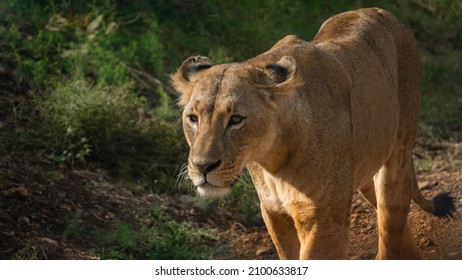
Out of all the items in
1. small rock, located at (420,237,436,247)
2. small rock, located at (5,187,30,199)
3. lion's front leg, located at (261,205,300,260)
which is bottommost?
small rock, located at (420,237,436,247)

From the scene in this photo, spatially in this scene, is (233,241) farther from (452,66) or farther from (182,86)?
(452,66)

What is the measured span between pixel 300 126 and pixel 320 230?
598mm

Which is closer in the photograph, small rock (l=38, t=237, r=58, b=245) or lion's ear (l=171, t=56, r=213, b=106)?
lion's ear (l=171, t=56, r=213, b=106)

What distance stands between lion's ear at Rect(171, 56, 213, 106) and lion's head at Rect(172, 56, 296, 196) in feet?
0.05

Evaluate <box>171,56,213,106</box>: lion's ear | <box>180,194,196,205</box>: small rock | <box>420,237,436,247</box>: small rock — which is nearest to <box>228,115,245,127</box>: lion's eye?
<box>171,56,213,106</box>: lion's ear

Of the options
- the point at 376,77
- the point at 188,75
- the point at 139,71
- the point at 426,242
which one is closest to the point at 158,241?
the point at 426,242

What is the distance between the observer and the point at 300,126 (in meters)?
6.69

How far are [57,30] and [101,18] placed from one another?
16.5 inches

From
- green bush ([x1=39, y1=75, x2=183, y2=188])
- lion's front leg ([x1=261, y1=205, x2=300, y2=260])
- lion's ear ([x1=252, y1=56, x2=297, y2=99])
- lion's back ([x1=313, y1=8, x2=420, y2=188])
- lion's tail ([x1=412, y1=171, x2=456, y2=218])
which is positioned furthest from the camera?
green bush ([x1=39, y1=75, x2=183, y2=188])

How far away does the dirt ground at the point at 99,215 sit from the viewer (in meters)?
8.45

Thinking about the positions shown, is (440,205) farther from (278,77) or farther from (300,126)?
(278,77)

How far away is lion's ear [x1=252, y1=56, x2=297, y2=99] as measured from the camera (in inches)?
258

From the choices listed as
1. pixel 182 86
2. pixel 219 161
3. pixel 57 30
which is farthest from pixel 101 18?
pixel 219 161

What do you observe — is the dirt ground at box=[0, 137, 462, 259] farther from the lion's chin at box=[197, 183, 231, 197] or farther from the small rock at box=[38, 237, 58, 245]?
the lion's chin at box=[197, 183, 231, 197]
